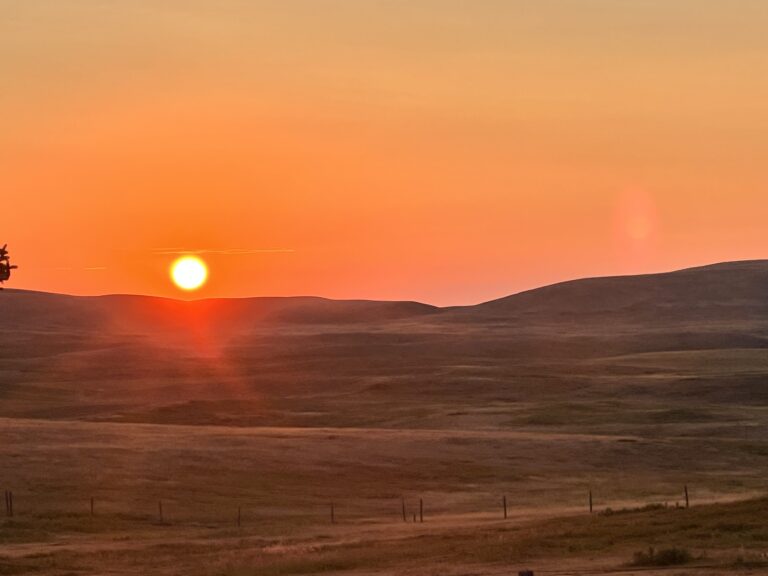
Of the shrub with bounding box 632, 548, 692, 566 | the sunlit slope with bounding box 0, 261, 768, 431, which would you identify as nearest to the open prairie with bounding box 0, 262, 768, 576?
the shrub with bounding box 632, 548, 692, 566

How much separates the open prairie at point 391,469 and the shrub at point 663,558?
14.2 inches

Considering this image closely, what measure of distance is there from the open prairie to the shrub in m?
0.36

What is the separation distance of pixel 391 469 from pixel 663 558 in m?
39.0

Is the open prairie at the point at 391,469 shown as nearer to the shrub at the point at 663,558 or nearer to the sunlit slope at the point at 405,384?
the shrub at the point at 663,558

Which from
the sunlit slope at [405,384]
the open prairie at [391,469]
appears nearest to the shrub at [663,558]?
the open prairie at [391,469]

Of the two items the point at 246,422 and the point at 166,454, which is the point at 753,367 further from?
the point at 166,454

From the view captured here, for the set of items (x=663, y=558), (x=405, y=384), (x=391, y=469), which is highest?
(x=405, y=384)

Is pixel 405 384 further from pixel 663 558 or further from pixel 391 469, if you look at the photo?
pixel 663 558

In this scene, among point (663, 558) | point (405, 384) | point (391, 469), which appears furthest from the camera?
point (405, 384)

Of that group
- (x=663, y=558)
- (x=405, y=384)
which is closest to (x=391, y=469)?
(x=663, y=558)

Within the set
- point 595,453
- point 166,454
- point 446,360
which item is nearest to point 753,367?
point 446,360

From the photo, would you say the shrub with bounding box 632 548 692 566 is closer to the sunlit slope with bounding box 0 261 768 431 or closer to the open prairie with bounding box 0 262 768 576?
the open prairie with bounding box 0 262 768 576

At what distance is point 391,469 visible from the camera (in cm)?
6650

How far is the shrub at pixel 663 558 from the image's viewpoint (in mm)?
27875
